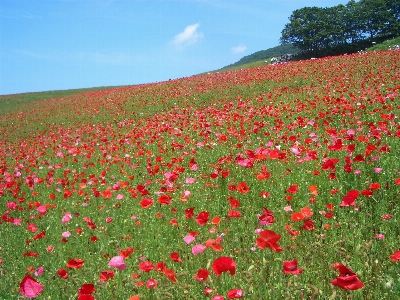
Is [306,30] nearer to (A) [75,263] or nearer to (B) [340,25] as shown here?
(B) [340,25]

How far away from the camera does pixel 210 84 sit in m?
21.3

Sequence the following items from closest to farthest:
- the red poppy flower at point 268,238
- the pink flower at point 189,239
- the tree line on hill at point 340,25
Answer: the red poppy flower at point 268,238 < the pink flower at point 189,239 < the tree line on hill at point 340,25

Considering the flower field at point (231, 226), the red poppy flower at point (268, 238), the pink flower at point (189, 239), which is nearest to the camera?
the red poppy flower at point (268, 238)

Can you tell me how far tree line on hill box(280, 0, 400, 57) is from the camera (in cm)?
5500

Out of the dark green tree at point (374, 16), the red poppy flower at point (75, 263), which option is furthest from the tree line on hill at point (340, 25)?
the red poppy flower at point (75, 263)

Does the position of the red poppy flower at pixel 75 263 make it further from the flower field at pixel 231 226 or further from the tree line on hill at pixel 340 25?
the tree line on hill at pixel 340 25

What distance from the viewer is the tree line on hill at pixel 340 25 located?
5500cm

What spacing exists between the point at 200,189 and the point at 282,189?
128cm

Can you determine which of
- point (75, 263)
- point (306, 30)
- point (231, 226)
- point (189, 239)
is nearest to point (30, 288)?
point (75, 263)

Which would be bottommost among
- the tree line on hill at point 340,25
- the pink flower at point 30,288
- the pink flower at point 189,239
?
the pink flower at point 189,239

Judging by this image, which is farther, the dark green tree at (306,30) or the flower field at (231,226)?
the dark green tree at (306,30)

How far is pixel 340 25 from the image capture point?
5741 centimetres

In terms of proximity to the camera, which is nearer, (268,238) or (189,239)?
(268,238)

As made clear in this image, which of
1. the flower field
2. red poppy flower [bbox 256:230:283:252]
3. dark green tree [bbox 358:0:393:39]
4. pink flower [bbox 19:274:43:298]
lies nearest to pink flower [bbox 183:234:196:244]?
the flower field
